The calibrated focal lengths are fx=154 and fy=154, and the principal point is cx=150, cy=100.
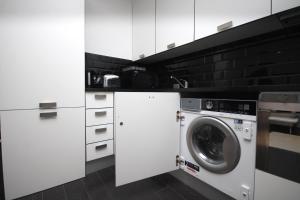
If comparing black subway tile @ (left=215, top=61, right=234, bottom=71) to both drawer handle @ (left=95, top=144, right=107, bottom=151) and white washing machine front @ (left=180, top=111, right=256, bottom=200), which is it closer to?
white washing machine front @ (left=180, top=111, right=256, bottom=200)

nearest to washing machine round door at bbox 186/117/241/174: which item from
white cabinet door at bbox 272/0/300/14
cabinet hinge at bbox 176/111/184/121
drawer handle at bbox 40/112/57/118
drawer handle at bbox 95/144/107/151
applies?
cabinet hinge at bbox 176/111/184/121

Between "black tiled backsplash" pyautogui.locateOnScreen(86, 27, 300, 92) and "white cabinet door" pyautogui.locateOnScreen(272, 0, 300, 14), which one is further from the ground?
"white cabinet door" pyautogui.locateOnScreen(272, 0, 300, 14)

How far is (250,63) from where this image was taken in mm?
1347

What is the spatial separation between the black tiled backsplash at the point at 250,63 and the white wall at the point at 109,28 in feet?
2.66

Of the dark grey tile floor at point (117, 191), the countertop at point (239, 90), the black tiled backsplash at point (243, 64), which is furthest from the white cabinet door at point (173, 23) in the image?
the dark grey tile floor at point (117, 191)

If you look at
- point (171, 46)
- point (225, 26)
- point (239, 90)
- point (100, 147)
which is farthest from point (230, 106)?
point (100, 147)

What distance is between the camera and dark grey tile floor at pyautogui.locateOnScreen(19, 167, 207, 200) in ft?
4.18

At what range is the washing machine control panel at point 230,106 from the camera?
973mm

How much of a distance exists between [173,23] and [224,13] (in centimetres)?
53

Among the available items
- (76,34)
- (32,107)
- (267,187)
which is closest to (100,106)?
(32,107)

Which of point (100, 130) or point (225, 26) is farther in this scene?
point (100, 130)

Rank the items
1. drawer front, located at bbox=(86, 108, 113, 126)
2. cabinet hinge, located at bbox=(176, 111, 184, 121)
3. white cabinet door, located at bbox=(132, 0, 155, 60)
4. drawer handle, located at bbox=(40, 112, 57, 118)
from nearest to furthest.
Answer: drawer handle, located at bbox=(40, 112, 57, 118)
cabinet hinge, located at bbox=(176, 111, 184, 121)
drawer front, located at bbox=(86, 108, 113, 126)
white cabinet door, located at bbox=(132, 0, 155, 60)

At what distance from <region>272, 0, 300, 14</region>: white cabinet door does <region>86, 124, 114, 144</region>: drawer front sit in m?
1.59

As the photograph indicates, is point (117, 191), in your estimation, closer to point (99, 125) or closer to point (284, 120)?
point (99, 125)
